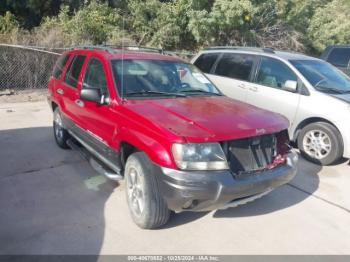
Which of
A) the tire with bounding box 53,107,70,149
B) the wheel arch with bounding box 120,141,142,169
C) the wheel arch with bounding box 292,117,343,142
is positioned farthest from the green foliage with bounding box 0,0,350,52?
the wheel arch with bounding box 120,141,142,169

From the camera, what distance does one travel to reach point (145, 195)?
324cm

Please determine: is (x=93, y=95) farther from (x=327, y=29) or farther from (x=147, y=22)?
(x=327, y=29)

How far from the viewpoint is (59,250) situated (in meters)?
3.07

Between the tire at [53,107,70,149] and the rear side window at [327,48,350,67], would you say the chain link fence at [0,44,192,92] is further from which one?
the tire at [53,107,70,149]

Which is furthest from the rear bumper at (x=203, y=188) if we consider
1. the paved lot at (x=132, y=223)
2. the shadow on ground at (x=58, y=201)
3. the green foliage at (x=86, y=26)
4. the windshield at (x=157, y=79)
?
the green foliage at (x=86, y=26)

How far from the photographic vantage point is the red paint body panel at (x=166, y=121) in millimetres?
3008

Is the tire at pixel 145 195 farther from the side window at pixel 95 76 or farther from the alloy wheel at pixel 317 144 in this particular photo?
the alloy wheel at pixel 317 144

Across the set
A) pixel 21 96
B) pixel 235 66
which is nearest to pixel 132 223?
pixel 235 66

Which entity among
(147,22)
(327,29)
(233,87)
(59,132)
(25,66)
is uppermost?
(327,29)

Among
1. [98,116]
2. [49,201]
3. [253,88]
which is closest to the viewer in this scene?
[49,201]

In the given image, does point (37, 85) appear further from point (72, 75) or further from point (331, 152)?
point (331, 152)

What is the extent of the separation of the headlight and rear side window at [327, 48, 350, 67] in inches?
313

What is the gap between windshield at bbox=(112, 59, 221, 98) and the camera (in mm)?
3930

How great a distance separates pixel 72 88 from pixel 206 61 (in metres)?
3.68
